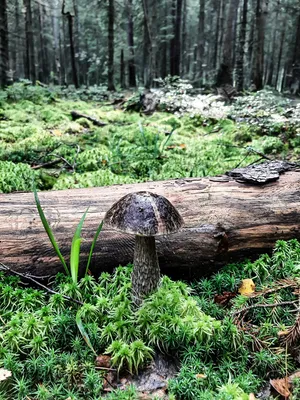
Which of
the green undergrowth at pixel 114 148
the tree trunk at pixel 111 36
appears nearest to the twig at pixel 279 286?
the green undergrowth at pixel 114 148

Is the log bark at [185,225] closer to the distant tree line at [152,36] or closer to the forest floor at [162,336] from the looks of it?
the forest floor at [162,336]

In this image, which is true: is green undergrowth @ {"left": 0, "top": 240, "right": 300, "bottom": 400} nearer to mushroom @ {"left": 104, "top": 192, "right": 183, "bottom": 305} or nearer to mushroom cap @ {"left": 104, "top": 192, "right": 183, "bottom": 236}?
mushroom @ {"left": 104, "top": 192, "right": 183, "bottom": 305}

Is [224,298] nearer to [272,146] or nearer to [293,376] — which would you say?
[293,376]

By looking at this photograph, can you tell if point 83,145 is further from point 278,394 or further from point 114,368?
point 278,394

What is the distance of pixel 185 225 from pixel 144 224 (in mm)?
1270

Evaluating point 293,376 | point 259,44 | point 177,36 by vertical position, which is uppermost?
point 177,36

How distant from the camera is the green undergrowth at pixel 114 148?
523 cm

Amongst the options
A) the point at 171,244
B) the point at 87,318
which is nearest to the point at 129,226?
the point at 87,318

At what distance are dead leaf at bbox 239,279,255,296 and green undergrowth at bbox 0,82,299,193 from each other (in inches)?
96.1

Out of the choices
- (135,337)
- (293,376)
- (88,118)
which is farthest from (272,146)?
(135,337)

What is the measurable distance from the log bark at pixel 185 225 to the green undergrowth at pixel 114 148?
4.33 feet

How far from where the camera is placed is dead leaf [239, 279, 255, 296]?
306 centimetres

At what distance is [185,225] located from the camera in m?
3.44

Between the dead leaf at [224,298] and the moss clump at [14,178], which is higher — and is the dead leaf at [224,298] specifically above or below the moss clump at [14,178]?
below
